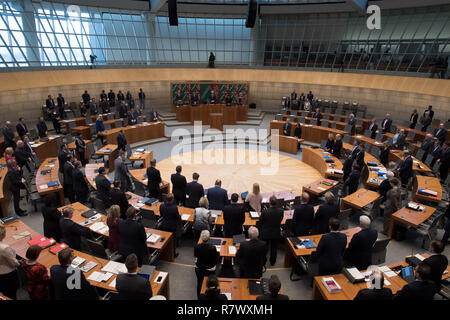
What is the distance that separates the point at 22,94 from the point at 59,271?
51.7ft

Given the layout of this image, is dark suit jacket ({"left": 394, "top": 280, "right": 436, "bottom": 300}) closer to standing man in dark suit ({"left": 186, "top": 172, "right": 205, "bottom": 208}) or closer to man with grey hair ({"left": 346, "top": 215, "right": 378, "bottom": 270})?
man with grey hair ({"left": 346, "top": 215, "right": 378, "bottom": 270})

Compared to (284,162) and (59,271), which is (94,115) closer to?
(284,162)

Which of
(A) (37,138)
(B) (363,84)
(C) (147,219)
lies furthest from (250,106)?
(C) (147,219)

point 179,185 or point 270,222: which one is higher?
point 270,222

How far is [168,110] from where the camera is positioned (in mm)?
23375

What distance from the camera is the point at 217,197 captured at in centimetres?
760

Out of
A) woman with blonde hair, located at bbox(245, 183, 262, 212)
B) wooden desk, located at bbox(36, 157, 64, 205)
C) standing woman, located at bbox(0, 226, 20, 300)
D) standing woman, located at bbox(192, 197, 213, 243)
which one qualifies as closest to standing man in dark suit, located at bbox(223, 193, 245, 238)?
standing woman, located at bbox(192, 197, 213, 243)

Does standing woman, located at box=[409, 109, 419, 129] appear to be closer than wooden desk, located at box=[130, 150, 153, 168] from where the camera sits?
No

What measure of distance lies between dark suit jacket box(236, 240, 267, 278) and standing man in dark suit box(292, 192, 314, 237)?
69.1 inches

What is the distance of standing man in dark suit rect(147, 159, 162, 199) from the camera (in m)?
8.77

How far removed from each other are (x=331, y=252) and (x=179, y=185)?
474 cm

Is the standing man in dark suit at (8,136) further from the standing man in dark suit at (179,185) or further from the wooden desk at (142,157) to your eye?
the standing man in dark suit at (179,185)

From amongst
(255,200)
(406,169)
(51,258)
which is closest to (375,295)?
(255,200)

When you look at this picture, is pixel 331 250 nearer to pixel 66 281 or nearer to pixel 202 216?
pixel 202 216
